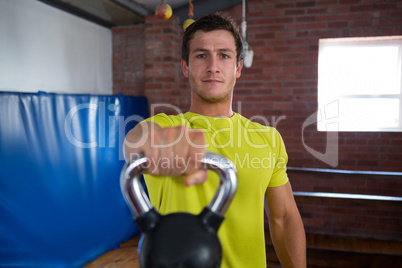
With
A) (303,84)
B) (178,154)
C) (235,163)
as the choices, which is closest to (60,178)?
(235,163)

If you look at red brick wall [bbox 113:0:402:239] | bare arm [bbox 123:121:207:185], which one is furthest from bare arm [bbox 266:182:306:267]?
red brick wall [bbox 113:0:402:239]

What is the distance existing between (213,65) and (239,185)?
405mm

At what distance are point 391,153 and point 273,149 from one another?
2.83m

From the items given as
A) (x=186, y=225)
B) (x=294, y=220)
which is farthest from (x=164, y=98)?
(x=186, y=225)

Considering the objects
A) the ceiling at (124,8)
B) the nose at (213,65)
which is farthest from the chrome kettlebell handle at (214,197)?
the ceiling at (124,8)

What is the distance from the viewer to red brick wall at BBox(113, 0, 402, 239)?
11.1ft

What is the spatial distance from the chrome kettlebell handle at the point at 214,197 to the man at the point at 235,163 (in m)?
0.41

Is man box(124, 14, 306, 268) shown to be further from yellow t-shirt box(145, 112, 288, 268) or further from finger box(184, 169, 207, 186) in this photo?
finger box(184, 169, 207, 186)

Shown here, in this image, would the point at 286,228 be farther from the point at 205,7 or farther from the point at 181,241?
the point at 205,7

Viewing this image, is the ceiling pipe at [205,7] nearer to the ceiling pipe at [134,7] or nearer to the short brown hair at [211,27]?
the ceiling pipe at [134,7]

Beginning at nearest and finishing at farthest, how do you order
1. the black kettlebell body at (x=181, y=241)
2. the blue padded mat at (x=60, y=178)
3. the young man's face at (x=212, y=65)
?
the black kettlebell body at (x=181, y=241) < the young man's face at (x=212, y=65) < the blue padded mat at (x=60, y=178)

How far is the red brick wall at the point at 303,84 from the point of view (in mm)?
3396

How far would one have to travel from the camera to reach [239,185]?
1.04 m

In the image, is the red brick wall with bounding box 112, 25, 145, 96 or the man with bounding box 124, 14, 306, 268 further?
the red brick wall with bounding box 112, 25, 145, 96
